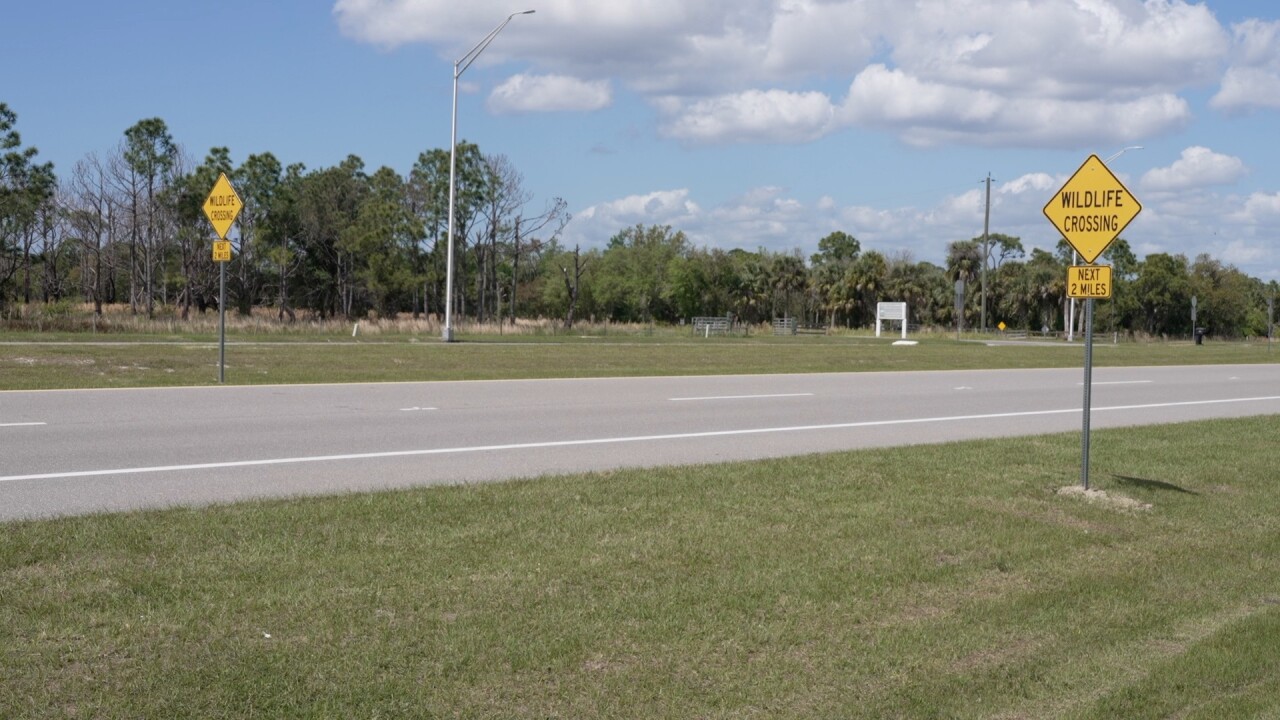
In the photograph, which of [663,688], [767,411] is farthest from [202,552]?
[767,411]

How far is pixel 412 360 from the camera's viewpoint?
2805 centimetres

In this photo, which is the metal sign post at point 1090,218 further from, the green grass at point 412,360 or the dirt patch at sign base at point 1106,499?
the green grass at point 412,360

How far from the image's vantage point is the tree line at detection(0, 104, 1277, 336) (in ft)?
210

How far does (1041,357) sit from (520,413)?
3101 centimetres

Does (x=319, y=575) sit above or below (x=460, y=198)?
below

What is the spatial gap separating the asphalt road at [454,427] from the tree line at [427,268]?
27.7m

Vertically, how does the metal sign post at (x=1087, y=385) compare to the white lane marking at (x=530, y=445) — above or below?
above

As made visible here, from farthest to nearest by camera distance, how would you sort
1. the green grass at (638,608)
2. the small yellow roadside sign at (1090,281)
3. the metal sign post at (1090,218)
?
the metal sign post at (1090,218), the small yellow roadside sign at (1090,281), the green grass at (638,608)

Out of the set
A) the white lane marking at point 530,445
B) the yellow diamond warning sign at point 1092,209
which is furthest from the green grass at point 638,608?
the white lane marking at point 530,445

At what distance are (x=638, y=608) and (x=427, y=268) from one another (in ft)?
220

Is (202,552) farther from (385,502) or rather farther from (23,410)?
(23,410)

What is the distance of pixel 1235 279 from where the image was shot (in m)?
99.1

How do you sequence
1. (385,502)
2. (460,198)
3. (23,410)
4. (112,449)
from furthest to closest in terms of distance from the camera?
(460,198) → (23,410) → (112,449) → (385,502)

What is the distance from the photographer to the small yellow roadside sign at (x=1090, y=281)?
9.62 metres
